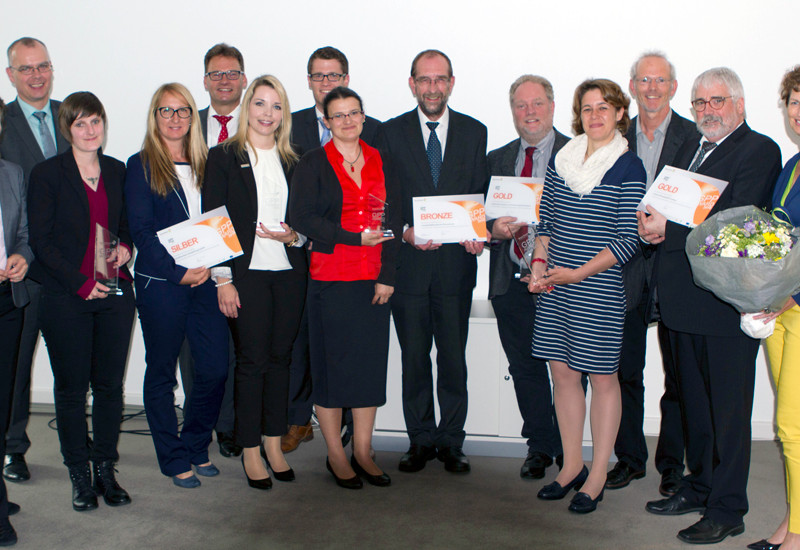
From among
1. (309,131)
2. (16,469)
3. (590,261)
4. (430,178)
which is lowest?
(16,469)

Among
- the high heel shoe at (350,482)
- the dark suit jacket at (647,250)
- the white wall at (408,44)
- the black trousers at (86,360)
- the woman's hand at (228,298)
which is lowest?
the high heel shoe at (350,482)

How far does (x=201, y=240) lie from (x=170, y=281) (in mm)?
274

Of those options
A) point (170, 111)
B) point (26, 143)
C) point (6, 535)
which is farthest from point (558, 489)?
point (26, 143)

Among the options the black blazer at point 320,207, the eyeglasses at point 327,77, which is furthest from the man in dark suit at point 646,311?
the eyeglasses at point 327,77

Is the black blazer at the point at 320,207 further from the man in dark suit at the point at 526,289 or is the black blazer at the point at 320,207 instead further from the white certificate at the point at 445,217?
the man in dark suit at the point at 526,289

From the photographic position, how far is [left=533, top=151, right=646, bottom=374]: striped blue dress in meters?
3.17

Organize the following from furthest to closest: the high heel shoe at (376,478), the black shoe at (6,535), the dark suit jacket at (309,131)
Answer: the dark suit jacket at (309,131) → the high heel shoe at (376,478) → the black shoe at (6,535)

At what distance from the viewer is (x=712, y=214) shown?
2951 millimetres

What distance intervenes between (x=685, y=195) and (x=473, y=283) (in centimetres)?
124

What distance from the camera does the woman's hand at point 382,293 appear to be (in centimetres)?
352

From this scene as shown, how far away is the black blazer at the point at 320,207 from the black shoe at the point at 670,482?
1.61 m

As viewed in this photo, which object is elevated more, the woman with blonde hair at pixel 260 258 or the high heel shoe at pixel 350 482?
the woman with blonde hair at pixel 260 258

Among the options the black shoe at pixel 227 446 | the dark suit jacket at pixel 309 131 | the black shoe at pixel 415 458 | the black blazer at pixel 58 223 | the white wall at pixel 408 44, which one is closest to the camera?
the black blazer at pixel 58 223

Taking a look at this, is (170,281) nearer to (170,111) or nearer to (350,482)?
(170,111)
